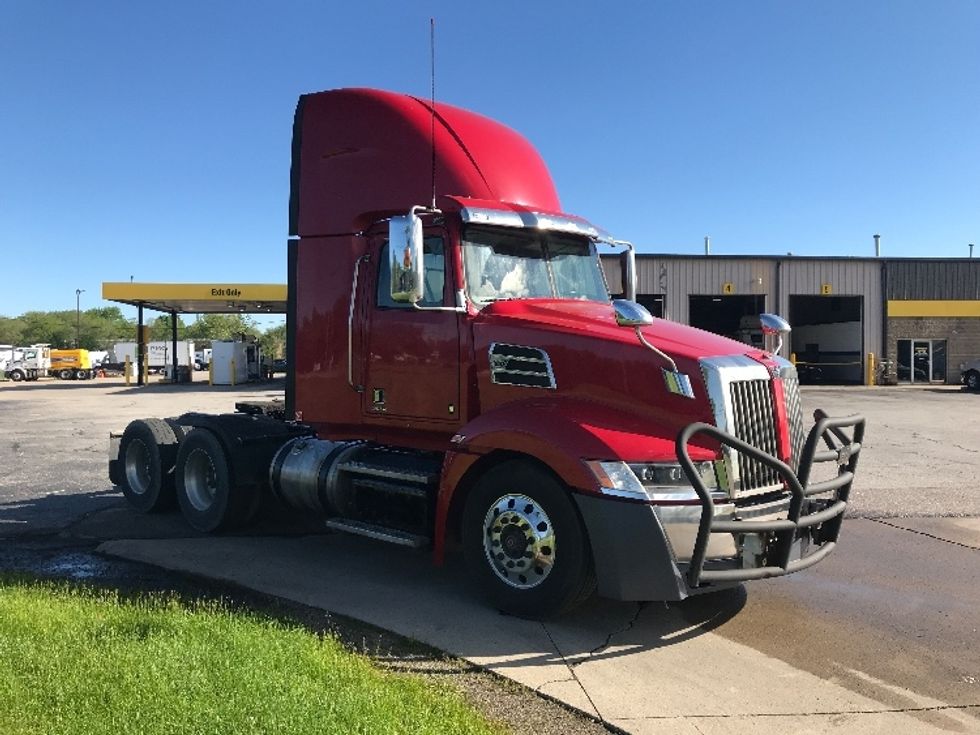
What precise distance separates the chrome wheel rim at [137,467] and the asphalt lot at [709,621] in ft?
1.08

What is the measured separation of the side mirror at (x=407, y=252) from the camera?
5121 mm

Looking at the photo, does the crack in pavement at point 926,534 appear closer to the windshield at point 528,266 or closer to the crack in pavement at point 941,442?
the windshield at point 528,266

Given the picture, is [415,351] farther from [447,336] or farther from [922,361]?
[922,361]

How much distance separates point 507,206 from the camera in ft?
19.2

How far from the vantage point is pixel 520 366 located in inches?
206

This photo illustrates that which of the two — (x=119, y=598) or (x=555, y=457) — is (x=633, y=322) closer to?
(x=555, y=457)

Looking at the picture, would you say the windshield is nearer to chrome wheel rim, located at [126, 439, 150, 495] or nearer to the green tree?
chrome wheel rim, located at [126, 439, 150, 495]

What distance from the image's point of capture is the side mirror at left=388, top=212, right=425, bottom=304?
5121 millimetres

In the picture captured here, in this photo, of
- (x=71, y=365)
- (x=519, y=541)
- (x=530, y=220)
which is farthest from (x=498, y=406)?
(x=71, y=365)

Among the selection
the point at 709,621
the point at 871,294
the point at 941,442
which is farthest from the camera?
the point at 871,294

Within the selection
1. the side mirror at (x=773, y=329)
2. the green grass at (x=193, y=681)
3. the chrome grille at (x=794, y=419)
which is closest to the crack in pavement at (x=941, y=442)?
the side mirror at (x=773, y=329)

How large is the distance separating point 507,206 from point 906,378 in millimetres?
36860

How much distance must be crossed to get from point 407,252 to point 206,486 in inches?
142

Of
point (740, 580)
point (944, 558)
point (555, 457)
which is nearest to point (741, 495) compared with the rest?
point (740, 580)
